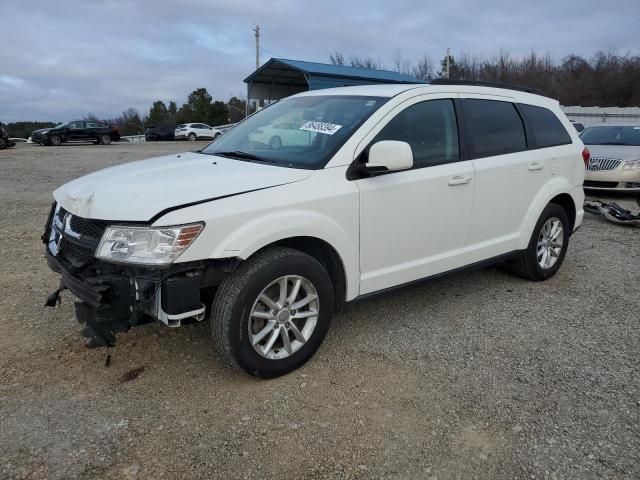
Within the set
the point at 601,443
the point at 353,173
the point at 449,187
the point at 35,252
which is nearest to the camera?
the point at 601,443

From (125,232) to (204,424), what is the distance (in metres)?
1.12

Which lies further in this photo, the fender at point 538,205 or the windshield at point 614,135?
the windshield at point 614,135

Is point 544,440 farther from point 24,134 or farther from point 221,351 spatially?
point 24,134

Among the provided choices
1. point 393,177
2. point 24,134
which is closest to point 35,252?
point 393,177

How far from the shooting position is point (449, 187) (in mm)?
3887

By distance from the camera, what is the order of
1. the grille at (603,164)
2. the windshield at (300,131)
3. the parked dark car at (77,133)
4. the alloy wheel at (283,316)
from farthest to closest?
the parked dark car at (77,133) < the grille at (603,164) < the windshield at (300,131) < the alloy wheel at (283,316)

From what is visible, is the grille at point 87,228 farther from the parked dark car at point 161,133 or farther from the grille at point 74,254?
the parked dark car at point 161,133

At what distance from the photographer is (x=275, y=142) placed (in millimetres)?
3848

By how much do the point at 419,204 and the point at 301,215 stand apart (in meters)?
1.02

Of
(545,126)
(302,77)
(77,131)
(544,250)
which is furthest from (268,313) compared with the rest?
(77,131)

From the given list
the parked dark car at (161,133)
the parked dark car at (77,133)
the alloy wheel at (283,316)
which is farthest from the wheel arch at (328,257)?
the parked dark car at (161,133)

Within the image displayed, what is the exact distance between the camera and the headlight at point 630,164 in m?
9.58

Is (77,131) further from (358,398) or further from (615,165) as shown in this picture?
(358,398)

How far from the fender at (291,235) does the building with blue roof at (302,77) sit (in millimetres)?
17605
